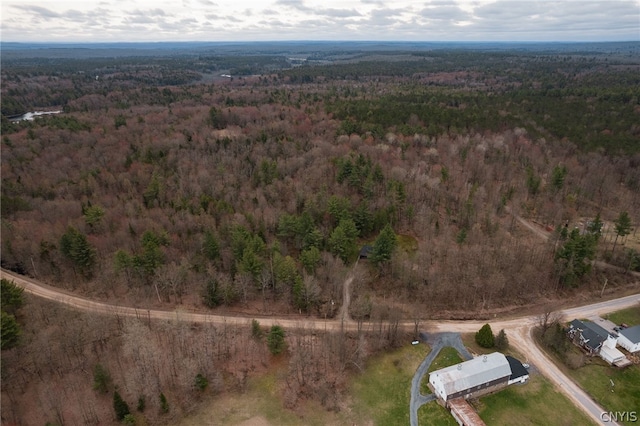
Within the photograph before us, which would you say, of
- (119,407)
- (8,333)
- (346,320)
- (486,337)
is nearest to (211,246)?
(346,320)

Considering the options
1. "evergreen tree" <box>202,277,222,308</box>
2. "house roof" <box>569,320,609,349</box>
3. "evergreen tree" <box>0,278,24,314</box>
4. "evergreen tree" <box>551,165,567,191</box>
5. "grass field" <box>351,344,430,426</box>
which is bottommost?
"grass field" <box>351,344,430,426</box>

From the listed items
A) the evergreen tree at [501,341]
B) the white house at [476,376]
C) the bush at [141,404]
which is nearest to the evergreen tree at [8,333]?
the bush at [141,404]

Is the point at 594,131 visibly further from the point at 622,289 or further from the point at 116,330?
the point at 116,330

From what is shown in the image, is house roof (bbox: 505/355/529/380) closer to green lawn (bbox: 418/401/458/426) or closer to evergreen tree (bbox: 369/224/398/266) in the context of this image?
green lawn (bbox: 418/401/458/426)

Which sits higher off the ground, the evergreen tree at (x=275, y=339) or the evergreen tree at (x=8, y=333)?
the evergreen tree at (x=8, y=333)

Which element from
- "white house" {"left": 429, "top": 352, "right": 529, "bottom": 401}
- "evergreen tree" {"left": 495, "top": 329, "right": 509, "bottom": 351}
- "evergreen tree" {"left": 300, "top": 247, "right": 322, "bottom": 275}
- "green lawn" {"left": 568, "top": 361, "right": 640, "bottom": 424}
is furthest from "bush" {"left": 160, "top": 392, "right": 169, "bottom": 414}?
"green lawn" {"left": 568, "top": 361, "right": 640, "bottom": 424}

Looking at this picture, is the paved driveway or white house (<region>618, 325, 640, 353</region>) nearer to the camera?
the paved driveway

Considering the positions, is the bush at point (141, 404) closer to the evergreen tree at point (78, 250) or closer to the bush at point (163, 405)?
the bush at point (163, 405)

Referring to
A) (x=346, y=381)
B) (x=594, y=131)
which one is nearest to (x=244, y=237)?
(x=346, y=381)
